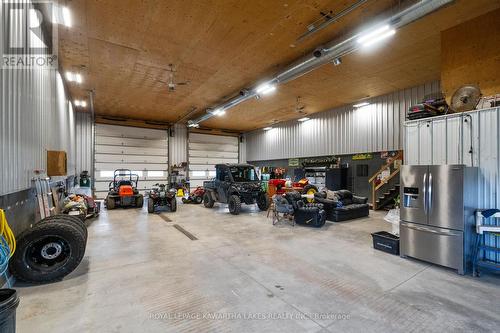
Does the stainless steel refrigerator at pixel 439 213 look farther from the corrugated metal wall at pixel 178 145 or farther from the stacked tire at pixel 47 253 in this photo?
the corrugated metal wall at pixel 178 145

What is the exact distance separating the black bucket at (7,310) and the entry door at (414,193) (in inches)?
187

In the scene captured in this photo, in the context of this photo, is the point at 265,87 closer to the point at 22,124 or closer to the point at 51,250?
the point at 22,124

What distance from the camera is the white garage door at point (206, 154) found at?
15219mm

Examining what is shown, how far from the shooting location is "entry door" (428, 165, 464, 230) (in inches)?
130

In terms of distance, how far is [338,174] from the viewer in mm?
10539

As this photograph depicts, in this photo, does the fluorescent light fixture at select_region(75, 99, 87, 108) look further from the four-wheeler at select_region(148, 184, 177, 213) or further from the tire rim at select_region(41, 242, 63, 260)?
the tire rim at select_region(41, 242, 63, 260)

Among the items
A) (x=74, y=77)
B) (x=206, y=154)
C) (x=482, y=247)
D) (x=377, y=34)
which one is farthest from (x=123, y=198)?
(x=482, y=247)

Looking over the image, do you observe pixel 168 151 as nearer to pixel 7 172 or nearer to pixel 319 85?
pixel 319 85

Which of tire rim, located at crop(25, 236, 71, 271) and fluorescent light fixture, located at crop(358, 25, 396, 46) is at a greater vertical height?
fluorescent light fixture, located at crop(358, 25, 396, 46)

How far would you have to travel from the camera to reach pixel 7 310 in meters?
1.51

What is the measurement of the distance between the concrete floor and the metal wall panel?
145 cm

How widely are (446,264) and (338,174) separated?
7300mm

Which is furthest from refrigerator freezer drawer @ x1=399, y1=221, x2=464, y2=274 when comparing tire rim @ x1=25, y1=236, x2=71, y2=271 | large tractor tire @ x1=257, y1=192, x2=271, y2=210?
tire rim @ x1=25, y1=236, x2=71, y2=271

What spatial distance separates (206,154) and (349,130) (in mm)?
9018
